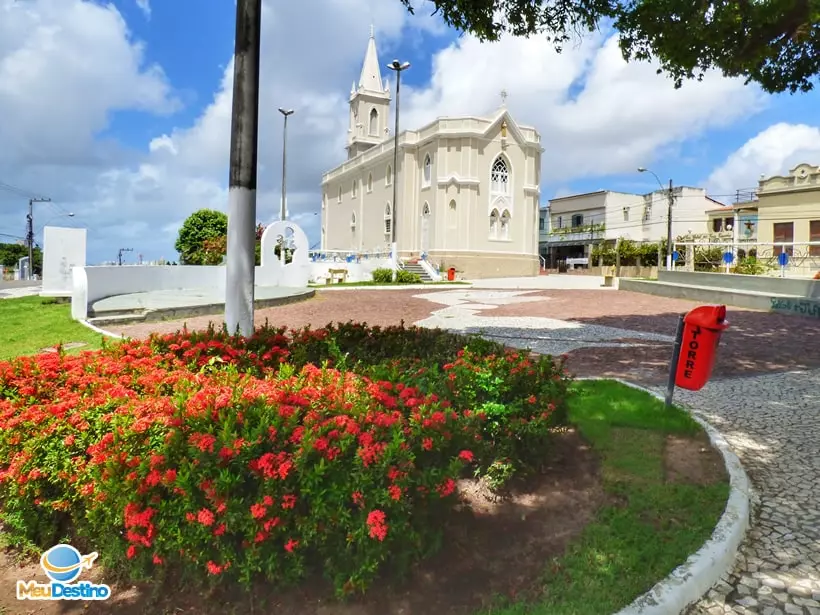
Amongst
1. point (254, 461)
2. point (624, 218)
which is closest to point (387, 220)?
point (624, 218)

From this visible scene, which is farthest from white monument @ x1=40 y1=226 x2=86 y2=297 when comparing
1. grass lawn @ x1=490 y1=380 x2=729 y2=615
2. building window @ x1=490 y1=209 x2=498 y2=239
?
building window @ x1=490 y1=209 x2=498 y2=239

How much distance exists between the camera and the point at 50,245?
1853 centimetres

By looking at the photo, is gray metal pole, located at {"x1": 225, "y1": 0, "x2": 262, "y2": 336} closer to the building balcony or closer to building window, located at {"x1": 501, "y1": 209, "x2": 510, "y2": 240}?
building window, located at {"x1": 501, "y1": 209, "x2": 510, "y2": 240}

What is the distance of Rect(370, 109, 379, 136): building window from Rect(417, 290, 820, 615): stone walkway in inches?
1859

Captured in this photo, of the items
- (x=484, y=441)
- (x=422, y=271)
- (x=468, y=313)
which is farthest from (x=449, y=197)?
(x=484, y=441)

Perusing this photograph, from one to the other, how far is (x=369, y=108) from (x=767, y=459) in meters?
53.4

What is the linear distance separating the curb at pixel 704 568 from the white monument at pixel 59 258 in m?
20.0

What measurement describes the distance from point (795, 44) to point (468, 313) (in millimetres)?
8501

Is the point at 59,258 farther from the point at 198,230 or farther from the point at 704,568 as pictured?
the point at 198,230

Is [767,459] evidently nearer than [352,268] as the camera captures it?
Yes

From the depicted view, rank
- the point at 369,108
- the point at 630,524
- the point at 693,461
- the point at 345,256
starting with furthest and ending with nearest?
1. the point at 369,108
2. the point at 345,256
3. the point at 693,461
4. the point at 630,524

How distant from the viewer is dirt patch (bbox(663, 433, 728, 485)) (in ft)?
12.1

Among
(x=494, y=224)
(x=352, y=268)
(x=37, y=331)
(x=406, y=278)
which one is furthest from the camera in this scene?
(x=494, y=224)

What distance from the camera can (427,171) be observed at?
3953 cm
